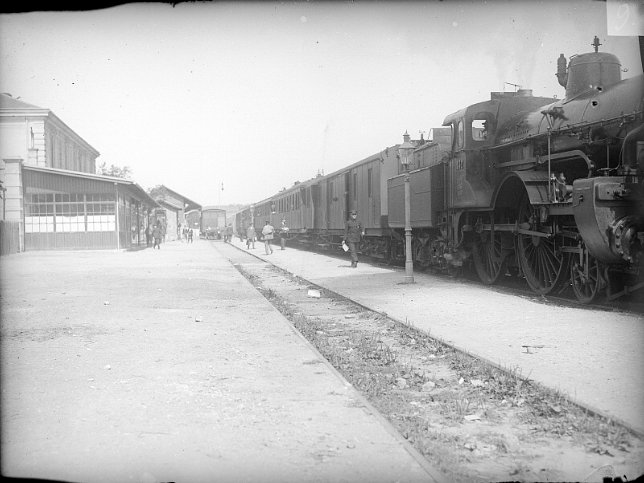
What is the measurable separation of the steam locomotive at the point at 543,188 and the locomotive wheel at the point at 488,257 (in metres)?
0.02

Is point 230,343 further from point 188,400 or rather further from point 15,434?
point 15,434

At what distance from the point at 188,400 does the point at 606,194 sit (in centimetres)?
588

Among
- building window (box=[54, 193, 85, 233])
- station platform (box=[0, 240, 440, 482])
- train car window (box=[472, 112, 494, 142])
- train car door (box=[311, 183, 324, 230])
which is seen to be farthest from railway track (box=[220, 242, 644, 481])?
building window (box=[54, 193, 85, 233])

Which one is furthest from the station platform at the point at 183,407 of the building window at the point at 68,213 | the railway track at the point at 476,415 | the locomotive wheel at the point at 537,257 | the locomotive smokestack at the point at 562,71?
the building window at the point at 68,213

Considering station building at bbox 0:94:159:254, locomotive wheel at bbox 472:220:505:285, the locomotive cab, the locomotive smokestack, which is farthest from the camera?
station building at bbox 0:94:159:254

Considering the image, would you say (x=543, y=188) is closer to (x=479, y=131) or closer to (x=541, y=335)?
(x=479, y=131)

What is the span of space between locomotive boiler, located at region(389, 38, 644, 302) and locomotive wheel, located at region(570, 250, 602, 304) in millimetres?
16

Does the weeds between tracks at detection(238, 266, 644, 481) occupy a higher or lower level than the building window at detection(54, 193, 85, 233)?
lower

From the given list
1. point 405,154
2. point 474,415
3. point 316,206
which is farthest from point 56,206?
point 474,415

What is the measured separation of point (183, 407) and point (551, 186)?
22.2 ft

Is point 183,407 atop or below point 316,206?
below

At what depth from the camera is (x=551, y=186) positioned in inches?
345

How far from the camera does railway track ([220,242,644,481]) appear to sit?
3.15 m

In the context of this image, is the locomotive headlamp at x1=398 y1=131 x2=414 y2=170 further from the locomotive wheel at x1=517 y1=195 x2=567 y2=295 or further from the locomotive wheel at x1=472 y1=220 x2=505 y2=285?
the locomotive wheel at x1=517 y1=195 x2=567 y2=295
